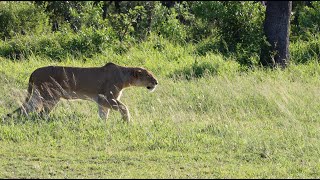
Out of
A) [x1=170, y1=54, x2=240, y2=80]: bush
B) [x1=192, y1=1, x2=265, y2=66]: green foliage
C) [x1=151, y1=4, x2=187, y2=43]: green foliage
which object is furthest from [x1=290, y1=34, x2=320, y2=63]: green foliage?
[x1=151, y1=4, x2=187, y2=43]: green foliage

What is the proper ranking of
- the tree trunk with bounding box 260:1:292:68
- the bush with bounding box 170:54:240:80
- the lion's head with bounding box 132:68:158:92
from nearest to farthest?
the lion's head with bounding box 132:68:158:92 < the bush with bounding box 170:54:240:80 < the tree trunk with bounding box 260:1:292:68

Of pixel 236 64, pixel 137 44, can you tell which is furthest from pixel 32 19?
pixel 236 64

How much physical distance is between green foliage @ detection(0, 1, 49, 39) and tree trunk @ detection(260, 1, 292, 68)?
4.91m

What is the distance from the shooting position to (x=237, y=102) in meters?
10.3

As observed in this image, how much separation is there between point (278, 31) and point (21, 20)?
5.76 metres

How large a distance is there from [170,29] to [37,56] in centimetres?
298

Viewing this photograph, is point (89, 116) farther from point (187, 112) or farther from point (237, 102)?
point (237, 102)

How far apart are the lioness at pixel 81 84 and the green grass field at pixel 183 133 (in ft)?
0.66

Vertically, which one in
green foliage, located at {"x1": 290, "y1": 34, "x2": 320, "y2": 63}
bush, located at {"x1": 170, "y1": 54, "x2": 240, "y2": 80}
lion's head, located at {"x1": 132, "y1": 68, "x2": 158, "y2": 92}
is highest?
lion's head, located at {"x1": 132, "y1": 68, "x2": 158, "y2": 92}

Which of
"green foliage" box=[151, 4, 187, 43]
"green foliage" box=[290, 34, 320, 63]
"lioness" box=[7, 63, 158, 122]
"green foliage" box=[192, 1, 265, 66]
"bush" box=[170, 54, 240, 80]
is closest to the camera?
"lioness" box=[7, 63, 158, 122]

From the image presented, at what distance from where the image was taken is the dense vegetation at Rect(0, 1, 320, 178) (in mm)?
7371

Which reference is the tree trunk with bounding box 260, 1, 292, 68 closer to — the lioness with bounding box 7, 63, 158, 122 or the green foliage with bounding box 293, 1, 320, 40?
the green foliage with bounding box 293, 1, 320, 40

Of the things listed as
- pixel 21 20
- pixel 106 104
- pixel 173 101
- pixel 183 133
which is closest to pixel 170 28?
pixel 21 20

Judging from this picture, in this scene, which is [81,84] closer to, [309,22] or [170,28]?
[170,28]
